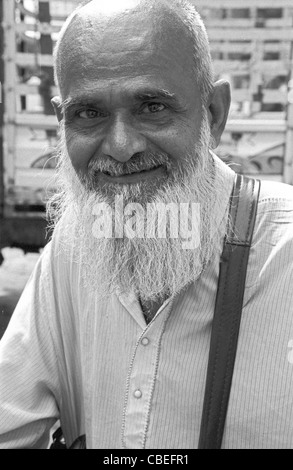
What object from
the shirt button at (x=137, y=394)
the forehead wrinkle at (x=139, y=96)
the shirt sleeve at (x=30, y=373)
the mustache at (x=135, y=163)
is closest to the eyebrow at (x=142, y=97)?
the forehead wrinkle at (x=139, y=96)

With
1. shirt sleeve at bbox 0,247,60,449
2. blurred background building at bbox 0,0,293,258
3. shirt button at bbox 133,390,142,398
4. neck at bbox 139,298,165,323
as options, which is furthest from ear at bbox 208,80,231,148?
blurred background building at bbox 0,0,293,258

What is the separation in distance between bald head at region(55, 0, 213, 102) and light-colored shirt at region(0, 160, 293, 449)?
354 millimetres

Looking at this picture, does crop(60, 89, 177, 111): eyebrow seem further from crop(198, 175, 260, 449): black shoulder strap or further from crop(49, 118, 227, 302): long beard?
crop(198, 175, 260, 449): black shoulder strap

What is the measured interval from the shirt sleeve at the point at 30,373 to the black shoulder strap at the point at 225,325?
1.66 ft

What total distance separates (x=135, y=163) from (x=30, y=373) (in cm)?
68

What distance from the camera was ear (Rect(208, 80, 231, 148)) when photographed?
1.89 metres

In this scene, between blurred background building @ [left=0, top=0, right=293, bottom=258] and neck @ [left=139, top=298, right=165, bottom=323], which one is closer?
neck @ [left=139, top=298, right=165, bottom=323]

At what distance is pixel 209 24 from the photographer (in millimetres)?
4113

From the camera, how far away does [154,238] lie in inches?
70.3

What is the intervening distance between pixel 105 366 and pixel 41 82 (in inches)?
108

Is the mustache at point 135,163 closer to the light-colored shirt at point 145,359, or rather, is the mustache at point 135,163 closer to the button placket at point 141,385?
the light-colored shirt at point 145,359

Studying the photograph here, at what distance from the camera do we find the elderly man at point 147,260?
1685 mm

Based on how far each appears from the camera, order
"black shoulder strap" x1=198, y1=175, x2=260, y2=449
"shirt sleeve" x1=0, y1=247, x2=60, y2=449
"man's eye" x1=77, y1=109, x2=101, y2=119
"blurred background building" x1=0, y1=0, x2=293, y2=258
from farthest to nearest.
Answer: "blurred background building" x1=0, y1=0, x2=293, y2=258 < "shirt sleeve" x1=0, y1=247, x2=60, y2=449 < "man's eye" x1=77, y1=109, x2=101, y2=119 < "black shoulder strap" x1=198, y1=175, x2=260, y2=449

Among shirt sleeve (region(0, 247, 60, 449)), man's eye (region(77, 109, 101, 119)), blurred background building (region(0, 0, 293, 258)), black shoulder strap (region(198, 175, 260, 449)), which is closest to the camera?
black shoulder strap (region(198, 175, 260, 449))
